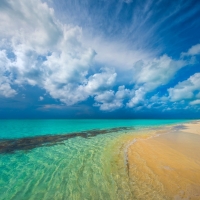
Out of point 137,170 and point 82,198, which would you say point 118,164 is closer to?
point 137,170

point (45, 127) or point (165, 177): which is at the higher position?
point (45, 127)

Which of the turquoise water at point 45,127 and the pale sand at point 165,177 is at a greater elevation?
the turquoise water at point 45,127

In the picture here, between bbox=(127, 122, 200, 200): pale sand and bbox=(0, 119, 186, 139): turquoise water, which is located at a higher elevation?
bbox=(0, 119, 186, 139): turquoise water

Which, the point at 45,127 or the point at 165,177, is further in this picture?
the point at 45,127

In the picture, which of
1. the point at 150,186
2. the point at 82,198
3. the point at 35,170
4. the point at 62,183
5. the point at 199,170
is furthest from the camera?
the point at 35,170

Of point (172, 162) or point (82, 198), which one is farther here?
A: point (172, 162)

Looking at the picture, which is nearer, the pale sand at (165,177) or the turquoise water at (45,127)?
the pale sand at (165,177)

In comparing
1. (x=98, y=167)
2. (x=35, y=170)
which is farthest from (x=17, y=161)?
(x=98, y=167)

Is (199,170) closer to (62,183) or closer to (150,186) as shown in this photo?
(150,186)

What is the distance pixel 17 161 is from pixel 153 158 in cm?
1303

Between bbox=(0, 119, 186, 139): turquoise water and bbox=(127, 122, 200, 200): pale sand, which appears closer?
bbox=(127, 122, 200, 200): pale sand

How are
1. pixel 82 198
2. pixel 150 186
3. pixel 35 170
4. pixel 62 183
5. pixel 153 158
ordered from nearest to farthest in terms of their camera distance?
pixel 82 198 < pixel 150 186 < pixel 62 183 < pixel 35 170 < pixel 153 158

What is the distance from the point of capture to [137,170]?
8.14 meters

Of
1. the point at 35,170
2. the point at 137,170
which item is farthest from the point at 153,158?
the point at 35,170
